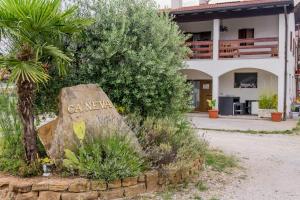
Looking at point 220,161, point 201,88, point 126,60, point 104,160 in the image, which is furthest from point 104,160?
point 201,88

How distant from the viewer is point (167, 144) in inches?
234

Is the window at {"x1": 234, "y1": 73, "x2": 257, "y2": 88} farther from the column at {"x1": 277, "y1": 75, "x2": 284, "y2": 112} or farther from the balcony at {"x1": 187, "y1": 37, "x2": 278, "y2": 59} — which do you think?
the column at {"x1": 277, "y1": 75, "x2": 284, "y2": 112}

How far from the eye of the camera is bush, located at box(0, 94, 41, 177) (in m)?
5.15

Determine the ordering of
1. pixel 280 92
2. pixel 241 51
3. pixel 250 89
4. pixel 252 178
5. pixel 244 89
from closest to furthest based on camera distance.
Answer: pixel 252 178 → pixel 280 92 → pixel 241 51 → pixel 250 89 → pixel 244 89

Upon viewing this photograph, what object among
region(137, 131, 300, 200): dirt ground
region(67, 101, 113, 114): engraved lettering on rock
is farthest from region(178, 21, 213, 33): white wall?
region(67, 101, 113, 114): engraved lettering on rock

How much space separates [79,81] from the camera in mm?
6688

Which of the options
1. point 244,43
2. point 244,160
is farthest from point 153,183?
point 244,43

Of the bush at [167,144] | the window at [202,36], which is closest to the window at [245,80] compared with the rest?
the window at [202,36]

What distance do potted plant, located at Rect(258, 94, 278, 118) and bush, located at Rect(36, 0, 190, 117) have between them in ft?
40.4

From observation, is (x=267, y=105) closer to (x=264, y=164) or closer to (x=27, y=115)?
(x=264, y=164)

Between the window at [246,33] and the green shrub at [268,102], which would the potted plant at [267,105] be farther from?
the window at [246,33]

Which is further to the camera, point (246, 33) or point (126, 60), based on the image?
point (246, 33)

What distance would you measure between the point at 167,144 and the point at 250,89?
50.3 ft

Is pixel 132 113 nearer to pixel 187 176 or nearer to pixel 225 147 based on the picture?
pixel 187 176
